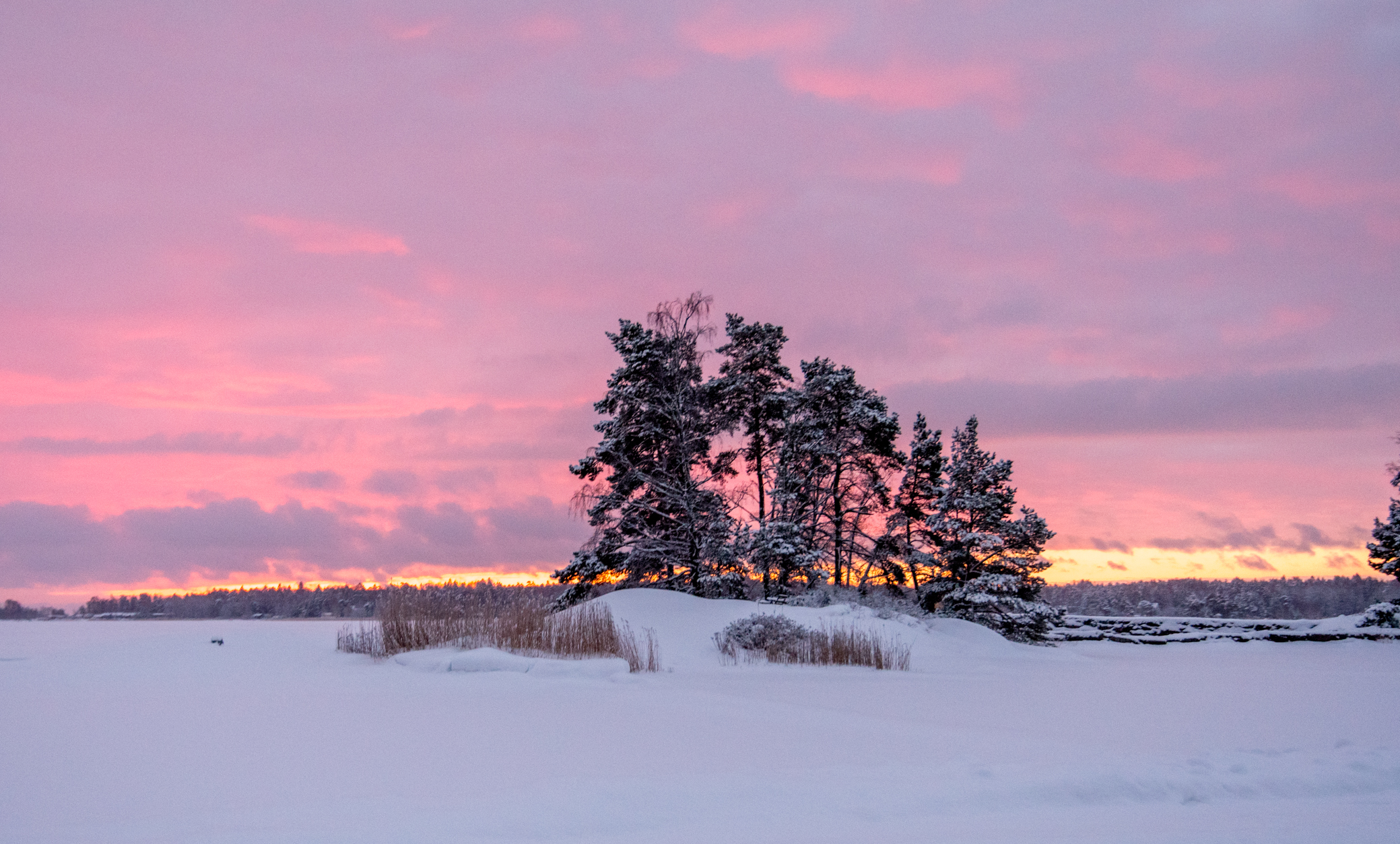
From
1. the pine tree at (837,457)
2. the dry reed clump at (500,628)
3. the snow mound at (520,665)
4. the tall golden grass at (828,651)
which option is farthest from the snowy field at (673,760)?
the pine tree at (837,457)

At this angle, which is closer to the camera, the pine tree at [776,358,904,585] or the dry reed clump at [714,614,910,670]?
the dry reed clump at [714,614,910,670]

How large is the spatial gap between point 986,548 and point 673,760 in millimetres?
19819

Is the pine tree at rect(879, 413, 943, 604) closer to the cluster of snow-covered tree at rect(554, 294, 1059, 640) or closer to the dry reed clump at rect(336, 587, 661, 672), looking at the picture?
the cluster of snow-covered tree at rect(554, 294, 1059, 640)

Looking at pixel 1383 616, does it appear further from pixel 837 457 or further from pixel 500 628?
pixel 500 628

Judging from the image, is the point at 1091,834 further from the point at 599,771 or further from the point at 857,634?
the point at 857,634

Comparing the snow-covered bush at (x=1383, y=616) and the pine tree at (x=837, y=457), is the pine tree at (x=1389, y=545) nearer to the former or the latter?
the snow-covered bush at (x=1383, y=616)

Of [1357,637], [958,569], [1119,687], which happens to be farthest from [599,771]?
[1357,637]

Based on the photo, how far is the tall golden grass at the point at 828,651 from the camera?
1516 centimetres

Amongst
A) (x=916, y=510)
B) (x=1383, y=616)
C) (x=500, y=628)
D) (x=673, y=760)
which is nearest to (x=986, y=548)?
(x=916, y=510)

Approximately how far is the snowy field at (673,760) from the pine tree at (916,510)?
1332 centimetres

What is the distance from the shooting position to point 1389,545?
2394 cm

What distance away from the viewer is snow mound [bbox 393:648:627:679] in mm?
11695

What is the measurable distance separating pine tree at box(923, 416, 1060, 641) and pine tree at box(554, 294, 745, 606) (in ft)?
19.6

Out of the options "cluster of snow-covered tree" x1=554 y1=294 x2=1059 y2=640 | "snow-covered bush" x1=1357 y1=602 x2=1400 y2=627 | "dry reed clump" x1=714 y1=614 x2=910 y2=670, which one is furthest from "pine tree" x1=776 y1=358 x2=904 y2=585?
"snow-covered bush" x1=1357 y1=602 x2=1400 y2=627
